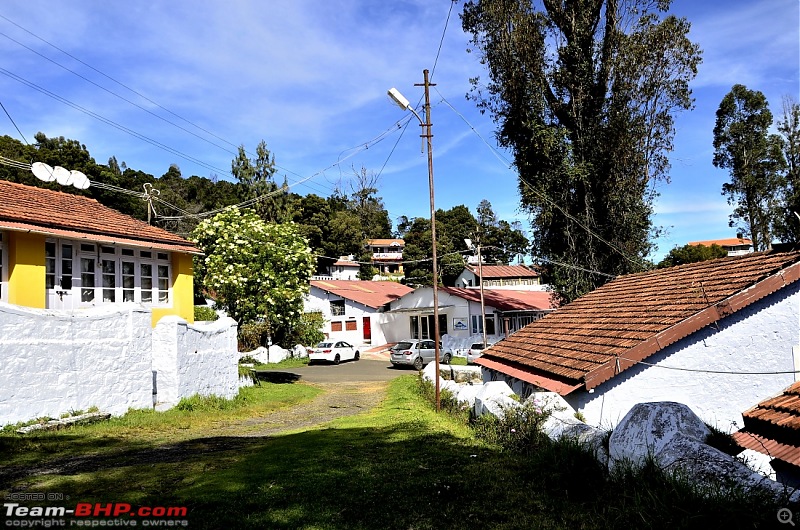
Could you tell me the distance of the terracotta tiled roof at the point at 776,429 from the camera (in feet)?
13.8

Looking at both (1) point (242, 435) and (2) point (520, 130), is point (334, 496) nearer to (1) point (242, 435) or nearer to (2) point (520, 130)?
(1) point (242, 435)

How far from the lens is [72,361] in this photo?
11141mm

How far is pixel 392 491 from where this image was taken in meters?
6.14

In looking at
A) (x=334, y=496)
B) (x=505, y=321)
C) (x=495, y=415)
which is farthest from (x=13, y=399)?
(x=505, y=321)

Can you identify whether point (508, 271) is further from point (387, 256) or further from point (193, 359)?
point (193, 359)

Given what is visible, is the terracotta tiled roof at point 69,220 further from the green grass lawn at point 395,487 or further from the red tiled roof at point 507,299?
the red tiled roof at point 507,299

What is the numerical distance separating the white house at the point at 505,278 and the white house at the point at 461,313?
26.1ft

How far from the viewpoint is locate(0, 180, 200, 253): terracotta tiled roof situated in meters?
13.7

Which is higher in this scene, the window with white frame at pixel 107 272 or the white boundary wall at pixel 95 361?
the window with white frame at pixel 107 272

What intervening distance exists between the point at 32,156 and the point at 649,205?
143 feet

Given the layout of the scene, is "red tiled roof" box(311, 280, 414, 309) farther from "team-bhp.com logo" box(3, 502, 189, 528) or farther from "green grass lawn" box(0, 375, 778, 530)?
"team-bhp.com logo" box(3, 502, 189, 528)

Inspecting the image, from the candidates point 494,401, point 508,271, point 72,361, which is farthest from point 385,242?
point 494,401

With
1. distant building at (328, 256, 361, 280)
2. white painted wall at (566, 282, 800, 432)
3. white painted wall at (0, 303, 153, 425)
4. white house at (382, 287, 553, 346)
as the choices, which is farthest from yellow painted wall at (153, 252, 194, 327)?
distant building at (328, 256, 361, 280)

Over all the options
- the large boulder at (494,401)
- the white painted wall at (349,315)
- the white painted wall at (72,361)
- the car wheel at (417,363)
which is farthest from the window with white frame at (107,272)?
the white painted wall at (349,315)
